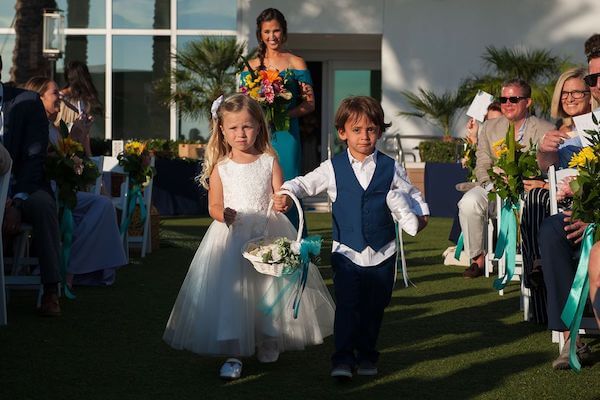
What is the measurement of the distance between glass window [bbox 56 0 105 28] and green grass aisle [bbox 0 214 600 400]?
13.9 m

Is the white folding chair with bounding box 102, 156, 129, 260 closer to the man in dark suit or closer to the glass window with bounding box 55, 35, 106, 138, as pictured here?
the man in dark suit

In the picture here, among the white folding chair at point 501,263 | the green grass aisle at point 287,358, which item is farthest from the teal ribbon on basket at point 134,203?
the white folding chair at point 501,263

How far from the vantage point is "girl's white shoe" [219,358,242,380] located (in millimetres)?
5551

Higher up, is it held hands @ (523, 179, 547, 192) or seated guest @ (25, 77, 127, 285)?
held hands @ (523, 179, 547, 192)

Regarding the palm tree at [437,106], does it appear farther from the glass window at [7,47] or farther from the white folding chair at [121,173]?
the white folding chair at [121,173]

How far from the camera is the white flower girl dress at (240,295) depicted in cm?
566

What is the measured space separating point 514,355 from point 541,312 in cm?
83

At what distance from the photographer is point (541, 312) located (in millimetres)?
7016

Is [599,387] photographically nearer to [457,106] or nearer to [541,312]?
[541,312]

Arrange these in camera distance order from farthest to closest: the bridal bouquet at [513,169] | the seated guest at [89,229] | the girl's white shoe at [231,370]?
the seated guest at [89,229] < the bridal bouquet at [513,169] < the girl's white shoe at [231,370]

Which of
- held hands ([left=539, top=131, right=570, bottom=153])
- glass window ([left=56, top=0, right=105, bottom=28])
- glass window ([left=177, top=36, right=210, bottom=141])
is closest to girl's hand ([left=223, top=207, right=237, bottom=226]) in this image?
held hands ([left=539, top=131, right=570, bottom=153])

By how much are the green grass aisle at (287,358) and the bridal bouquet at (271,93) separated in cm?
143

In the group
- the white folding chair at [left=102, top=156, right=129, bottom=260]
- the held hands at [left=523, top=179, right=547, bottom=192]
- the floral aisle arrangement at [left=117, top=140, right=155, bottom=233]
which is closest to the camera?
the held hands at [left=523, top=179, right=547, bottom=192]

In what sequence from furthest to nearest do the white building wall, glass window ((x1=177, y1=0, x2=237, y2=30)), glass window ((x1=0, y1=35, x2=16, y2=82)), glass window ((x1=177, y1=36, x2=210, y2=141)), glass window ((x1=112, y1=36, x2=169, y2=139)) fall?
glass window ((x1=0, y1=35, x2=16, y2=82)), glass window ((x1=112, y1=36, x2=169, y2=139)), glass window ((x1=177, y1=0, x2=237, y2=30)), glass window ((x1=177, y1=36, x2=210, y2=141)), the white building wall
